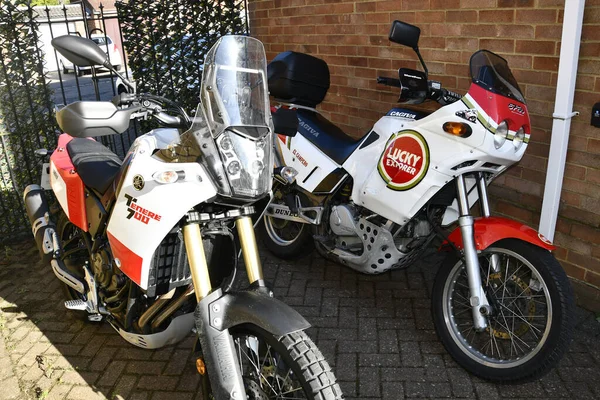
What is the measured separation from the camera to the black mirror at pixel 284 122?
98.0 inches

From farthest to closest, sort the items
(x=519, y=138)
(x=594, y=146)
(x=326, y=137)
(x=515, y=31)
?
(x=326, y=137) < (x=515, y=31) < (x=594, y=146) < (x=519, y=138)

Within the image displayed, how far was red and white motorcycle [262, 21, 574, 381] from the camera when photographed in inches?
110

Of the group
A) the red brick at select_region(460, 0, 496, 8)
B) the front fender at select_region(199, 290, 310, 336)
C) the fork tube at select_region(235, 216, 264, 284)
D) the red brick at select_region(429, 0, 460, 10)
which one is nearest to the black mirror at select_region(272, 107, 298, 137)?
the fork tube at select_region(235, 216, 264, 284)

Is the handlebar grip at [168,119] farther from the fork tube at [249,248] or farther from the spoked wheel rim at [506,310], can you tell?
the spoked wheel rim at [506,310]

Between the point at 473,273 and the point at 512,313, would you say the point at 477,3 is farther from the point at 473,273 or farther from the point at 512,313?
the point at 512,313

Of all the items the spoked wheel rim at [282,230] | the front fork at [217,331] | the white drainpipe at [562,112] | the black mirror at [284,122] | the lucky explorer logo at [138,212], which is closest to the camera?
the front fork at [217,331]

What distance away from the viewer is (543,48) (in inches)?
135

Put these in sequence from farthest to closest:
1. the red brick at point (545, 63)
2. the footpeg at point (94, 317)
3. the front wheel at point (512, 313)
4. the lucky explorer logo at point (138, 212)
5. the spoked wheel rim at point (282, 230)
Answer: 1. the spoked wheel rim at point (282, 230)
2. the red brick at point (545, 63)
3. the footpeg at point (94, 317)
4. the front wheel at point (512, 313)
5. the lucky explorer logo at point (138, 212)

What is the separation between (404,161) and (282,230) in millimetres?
1658

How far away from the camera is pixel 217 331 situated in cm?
214

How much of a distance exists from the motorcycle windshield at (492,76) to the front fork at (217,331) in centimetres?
146

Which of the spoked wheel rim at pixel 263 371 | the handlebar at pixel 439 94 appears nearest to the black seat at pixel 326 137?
the handlebar at pixel 439 94

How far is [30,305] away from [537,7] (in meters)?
3.91

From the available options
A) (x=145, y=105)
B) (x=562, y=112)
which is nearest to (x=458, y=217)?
(x=562, y=112)
